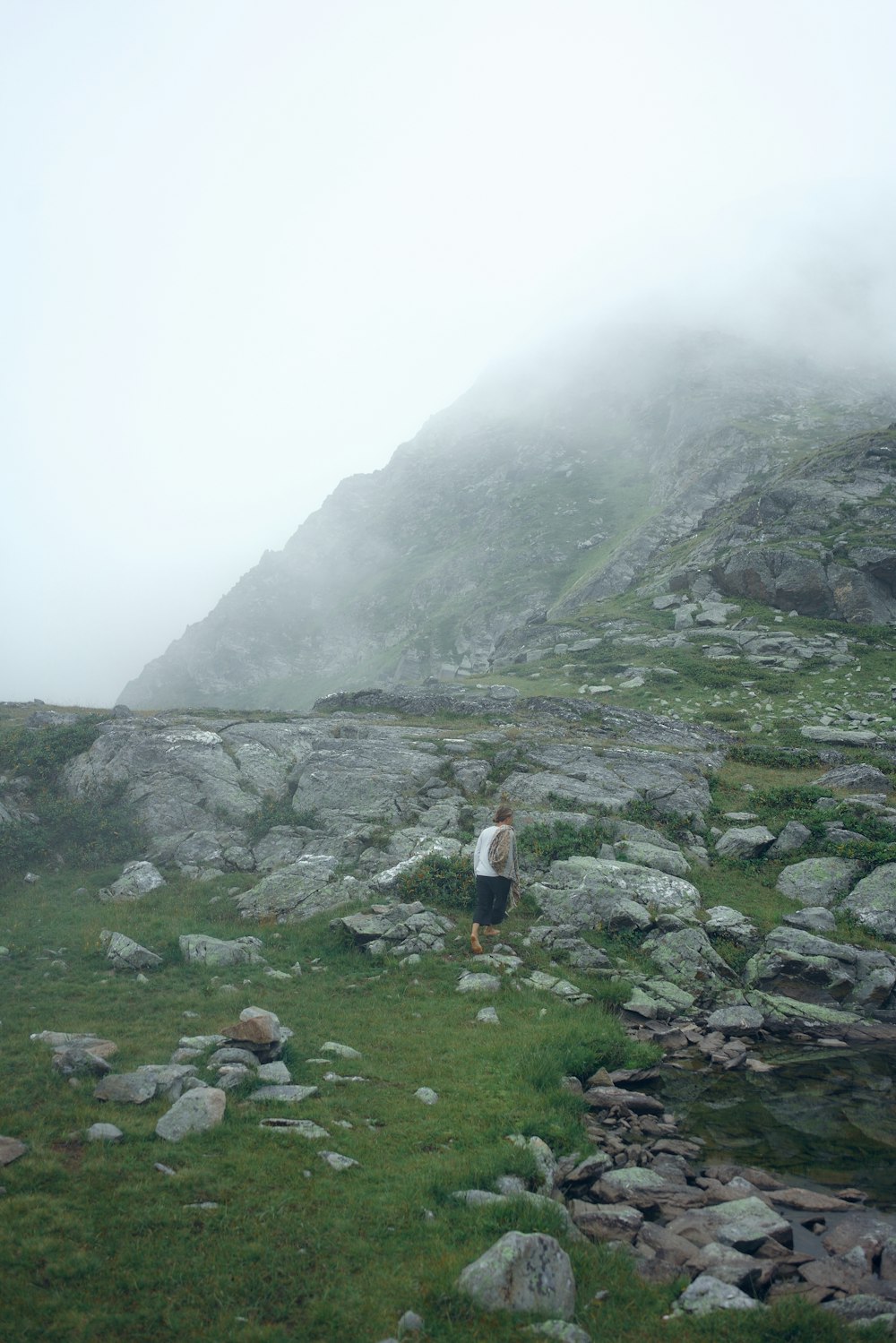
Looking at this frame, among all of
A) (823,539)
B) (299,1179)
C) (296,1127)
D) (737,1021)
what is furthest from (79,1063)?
(823,539)

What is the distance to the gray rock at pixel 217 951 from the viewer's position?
14414mm

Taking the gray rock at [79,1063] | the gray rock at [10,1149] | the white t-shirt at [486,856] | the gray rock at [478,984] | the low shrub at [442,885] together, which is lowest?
the gray rock at [478,984]

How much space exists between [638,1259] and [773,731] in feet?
96.0

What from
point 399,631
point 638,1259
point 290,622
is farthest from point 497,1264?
Answer: point 290,622

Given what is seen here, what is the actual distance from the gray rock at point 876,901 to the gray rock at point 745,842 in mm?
2841

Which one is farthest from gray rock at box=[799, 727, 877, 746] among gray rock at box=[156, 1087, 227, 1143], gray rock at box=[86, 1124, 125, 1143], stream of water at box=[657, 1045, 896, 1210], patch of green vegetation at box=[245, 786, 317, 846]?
gray rock at box=[86, 1124, 125, 1143]

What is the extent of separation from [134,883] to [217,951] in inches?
236

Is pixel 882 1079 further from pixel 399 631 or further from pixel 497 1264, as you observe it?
pixel 399 631

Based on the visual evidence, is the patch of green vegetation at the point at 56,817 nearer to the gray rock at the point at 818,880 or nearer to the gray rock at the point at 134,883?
the gray rock at the point at 134,883

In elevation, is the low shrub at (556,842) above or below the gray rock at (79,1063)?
below

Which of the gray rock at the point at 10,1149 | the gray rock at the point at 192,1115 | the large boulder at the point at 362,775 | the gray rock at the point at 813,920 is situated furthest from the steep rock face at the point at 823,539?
the gray rock at the point at 10,1149

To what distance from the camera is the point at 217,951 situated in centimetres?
1458

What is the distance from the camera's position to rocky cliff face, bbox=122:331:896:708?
93.0m

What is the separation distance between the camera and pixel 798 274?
520ft
